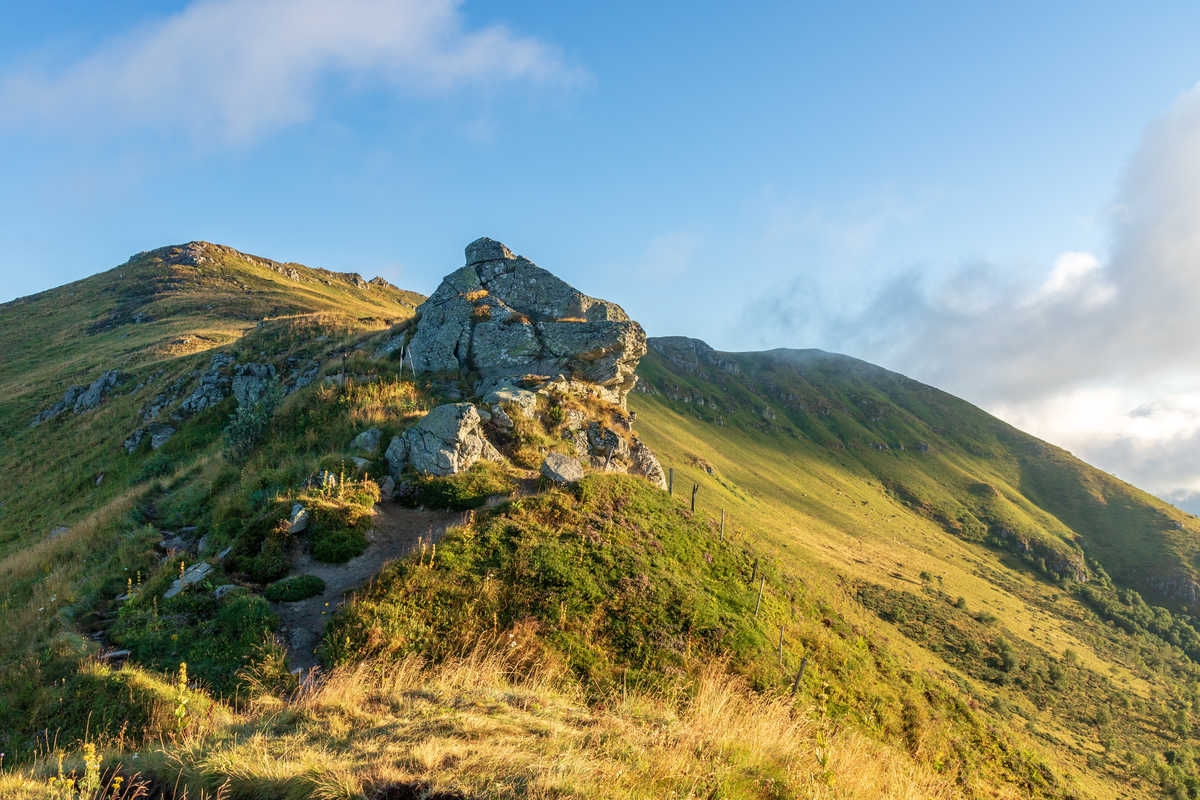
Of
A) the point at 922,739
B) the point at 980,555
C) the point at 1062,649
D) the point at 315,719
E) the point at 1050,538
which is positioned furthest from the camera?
the point at 1050,538

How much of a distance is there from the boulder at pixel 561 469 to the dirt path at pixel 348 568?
338cm

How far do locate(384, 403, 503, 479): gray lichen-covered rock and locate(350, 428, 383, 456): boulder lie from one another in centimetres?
79

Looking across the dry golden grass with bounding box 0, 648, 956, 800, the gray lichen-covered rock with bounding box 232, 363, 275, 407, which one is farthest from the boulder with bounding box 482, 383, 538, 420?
the gray lichen-covered rock with bounding box 232, 363, 275, 407

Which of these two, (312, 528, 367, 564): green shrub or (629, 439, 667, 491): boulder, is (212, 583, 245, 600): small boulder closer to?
(312, 528, 367, 564): green shrub

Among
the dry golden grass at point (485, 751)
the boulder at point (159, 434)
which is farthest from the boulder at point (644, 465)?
the boulder at point (159, 434)

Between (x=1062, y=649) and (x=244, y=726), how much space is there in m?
122

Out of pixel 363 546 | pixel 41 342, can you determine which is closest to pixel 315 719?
pixel 363 546

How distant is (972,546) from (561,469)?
169 metres

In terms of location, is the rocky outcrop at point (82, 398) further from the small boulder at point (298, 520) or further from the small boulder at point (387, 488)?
the small boulder at point (298, 520)

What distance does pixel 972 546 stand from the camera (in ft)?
461

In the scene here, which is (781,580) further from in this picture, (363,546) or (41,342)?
(41,342)

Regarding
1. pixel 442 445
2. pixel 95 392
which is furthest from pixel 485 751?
pixel 95 392

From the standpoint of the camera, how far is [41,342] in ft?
256

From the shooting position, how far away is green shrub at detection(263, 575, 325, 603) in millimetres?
11555
